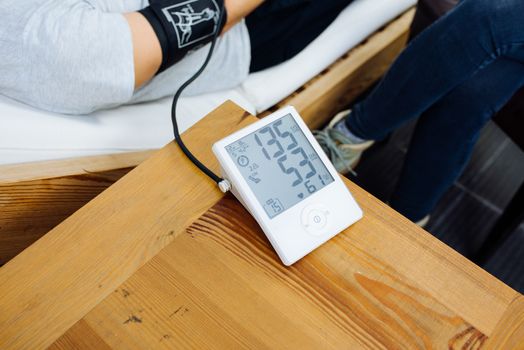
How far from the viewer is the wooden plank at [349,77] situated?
2.96 feet

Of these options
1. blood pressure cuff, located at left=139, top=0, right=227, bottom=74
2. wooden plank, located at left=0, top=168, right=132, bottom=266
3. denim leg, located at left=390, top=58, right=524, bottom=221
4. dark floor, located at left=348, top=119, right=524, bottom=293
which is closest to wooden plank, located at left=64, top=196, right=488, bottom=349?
wooden plank, located at left=0, top=168, right=132, bottom=266

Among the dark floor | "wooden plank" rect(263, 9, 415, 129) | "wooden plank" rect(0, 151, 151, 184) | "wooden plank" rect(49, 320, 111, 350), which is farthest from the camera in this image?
the dark floor

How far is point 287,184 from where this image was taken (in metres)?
0.50

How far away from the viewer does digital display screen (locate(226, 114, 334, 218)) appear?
0.49 m

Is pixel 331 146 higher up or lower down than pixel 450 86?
lower down

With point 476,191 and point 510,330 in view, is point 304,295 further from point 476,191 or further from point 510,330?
point 476,191

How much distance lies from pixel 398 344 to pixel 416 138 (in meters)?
0.52

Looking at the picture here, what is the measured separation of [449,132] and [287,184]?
17.4 inches

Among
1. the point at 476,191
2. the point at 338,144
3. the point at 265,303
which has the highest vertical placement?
the point at 265,303

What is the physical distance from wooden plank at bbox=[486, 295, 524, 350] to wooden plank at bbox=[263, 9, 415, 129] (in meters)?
0.52

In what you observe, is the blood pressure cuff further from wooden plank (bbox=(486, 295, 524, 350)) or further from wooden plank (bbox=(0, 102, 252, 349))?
wooden plank (bbox=(486, 295, 524, 350))

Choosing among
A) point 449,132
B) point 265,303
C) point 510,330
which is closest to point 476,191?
point 449,132

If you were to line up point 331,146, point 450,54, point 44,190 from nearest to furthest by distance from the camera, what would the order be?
point 44,190 < point 450,54 < point 331,146

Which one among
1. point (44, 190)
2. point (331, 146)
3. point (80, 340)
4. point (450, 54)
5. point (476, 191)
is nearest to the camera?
point (80, 340)
